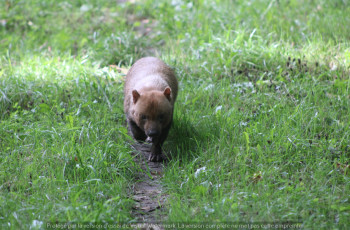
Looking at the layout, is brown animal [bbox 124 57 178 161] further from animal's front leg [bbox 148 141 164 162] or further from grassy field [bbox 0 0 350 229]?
grassy field [bbox 0 0 350 229]

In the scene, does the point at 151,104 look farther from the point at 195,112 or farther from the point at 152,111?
the point at 195,112

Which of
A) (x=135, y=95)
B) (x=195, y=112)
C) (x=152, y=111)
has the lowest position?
(x=195, y=112)

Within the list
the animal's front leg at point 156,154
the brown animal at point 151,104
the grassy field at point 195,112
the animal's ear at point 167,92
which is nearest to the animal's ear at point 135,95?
the brown animal at point 151,104

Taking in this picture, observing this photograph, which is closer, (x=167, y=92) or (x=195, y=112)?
(x=167, y=92)

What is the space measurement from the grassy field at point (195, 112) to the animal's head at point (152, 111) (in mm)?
381

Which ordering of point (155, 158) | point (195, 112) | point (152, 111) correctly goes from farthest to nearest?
point (195, 112), point (155, 158), point (152, 111)

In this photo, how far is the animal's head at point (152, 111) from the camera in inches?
194

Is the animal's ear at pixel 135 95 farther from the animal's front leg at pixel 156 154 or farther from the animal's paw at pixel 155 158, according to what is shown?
the animal's paw at pixel 155 158

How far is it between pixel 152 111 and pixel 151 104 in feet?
0.29

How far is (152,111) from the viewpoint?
4.96 metres

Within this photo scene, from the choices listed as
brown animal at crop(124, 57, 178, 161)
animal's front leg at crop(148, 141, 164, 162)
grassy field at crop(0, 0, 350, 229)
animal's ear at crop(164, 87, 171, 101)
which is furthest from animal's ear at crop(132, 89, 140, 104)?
animal's front leg at crop(148, 141, 164, 162)

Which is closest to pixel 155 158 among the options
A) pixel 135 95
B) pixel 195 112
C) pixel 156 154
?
pixel 156 154

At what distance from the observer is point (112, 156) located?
4.84 metres

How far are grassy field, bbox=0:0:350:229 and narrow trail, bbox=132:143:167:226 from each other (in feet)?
0.39
